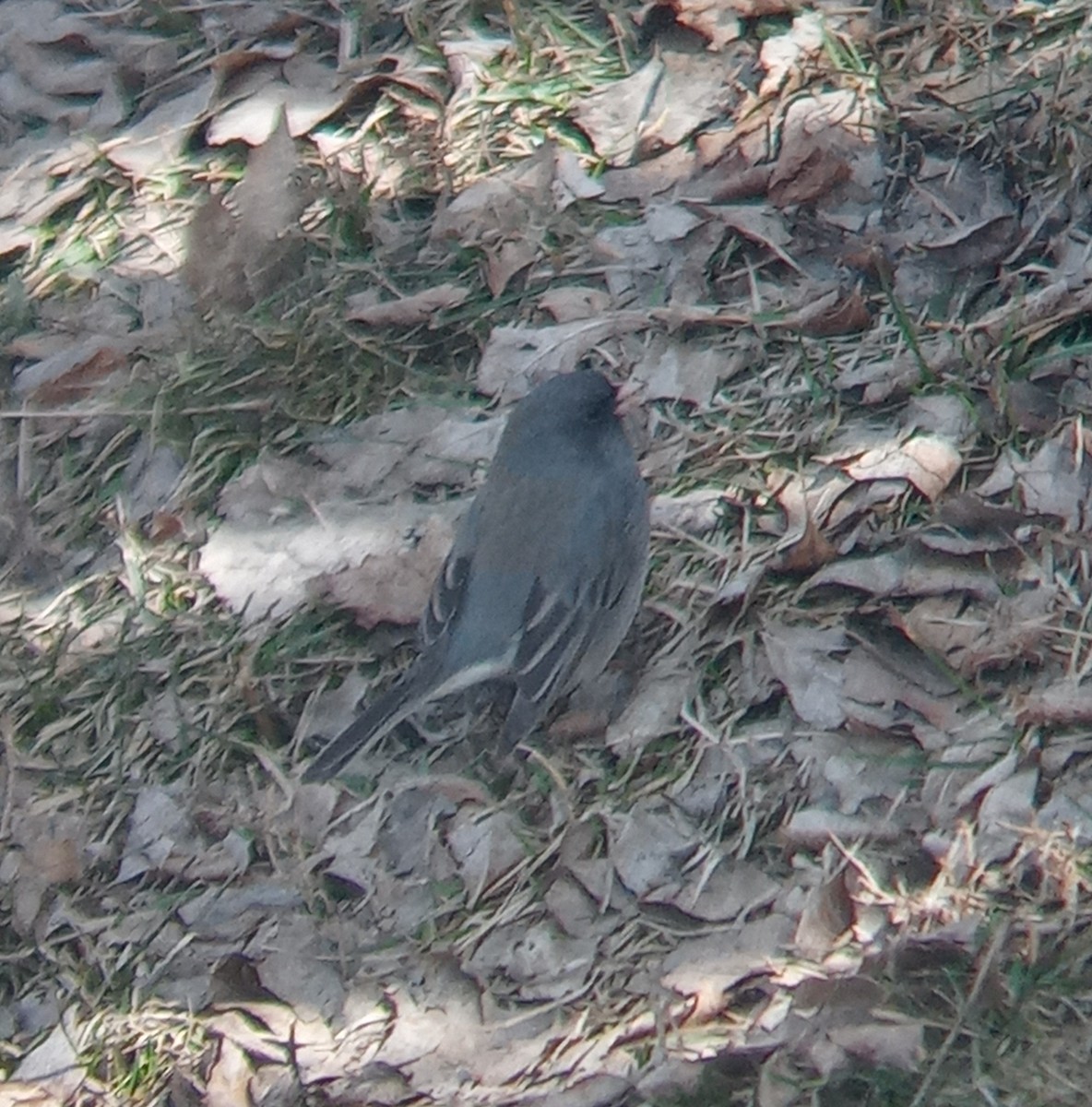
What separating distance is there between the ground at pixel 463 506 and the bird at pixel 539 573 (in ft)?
0.43

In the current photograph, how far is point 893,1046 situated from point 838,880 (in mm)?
350

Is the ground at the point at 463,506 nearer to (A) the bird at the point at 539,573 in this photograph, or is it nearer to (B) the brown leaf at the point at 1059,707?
(B) the brown leaf at the point at 1059,707

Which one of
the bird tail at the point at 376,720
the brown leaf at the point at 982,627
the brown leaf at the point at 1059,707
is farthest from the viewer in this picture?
the bird tail at the point at 376,720

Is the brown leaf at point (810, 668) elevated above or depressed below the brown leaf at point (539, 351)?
below

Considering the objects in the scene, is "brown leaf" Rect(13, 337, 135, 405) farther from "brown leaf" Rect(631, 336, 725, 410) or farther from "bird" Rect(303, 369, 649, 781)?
"brown leaf" Rect(631, 336, 725, 410)

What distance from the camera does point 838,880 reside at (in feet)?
10.1

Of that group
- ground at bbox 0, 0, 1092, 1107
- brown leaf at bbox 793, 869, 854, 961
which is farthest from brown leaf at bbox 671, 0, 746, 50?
brown leaf at bbox 793, 869, 854, 961

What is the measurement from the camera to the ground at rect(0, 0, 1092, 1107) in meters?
3.08

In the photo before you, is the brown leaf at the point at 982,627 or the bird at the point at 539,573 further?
the bird at the point at 539,573

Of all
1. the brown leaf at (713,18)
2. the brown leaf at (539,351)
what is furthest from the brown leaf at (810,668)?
the brown leaf at (713,18)

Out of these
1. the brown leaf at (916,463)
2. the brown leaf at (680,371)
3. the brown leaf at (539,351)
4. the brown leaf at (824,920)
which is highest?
the brown leaf at (539,351)

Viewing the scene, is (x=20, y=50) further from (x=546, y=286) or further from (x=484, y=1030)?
(x=484, y=1030)

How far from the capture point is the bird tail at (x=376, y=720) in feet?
11.4

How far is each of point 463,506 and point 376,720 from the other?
772 millimetres
